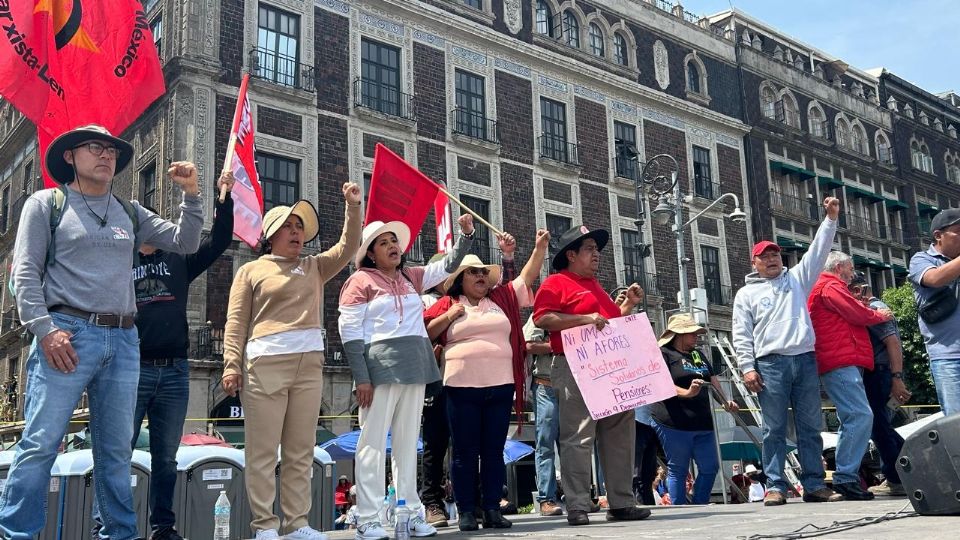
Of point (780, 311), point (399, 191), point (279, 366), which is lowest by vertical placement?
point (279, 366)

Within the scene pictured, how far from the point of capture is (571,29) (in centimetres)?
2844

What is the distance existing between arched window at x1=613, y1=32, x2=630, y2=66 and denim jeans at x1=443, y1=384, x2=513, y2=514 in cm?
2526

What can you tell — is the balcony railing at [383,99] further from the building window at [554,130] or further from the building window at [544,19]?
the building window at [544,19]

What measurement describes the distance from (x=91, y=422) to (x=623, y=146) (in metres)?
25.2

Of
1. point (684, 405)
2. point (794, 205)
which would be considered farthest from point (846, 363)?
point (794, 205)

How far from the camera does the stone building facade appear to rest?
20.2m

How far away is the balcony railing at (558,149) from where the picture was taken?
86.5 ft

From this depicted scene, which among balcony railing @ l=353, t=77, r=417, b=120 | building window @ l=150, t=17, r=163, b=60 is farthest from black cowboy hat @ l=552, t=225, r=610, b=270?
building window @ l=150, t=17, r=163, b=60

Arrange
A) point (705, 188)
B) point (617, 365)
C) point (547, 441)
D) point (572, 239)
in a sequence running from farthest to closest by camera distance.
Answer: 1. point (705, 188)
2. point (547, 441)
3. point (572, 239)
4. point (617, 365)

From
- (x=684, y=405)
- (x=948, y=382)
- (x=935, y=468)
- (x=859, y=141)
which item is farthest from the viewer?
(x=859, y=141)

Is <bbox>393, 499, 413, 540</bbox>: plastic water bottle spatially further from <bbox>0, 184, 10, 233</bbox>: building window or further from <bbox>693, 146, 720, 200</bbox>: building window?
<bbox>0, 184, 10, 233</bbox>: building window

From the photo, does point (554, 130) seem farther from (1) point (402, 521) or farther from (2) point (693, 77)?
(1) point (402, 521)

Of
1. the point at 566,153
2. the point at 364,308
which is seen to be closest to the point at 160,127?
the point at 566,153

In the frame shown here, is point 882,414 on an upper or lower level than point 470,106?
lower
